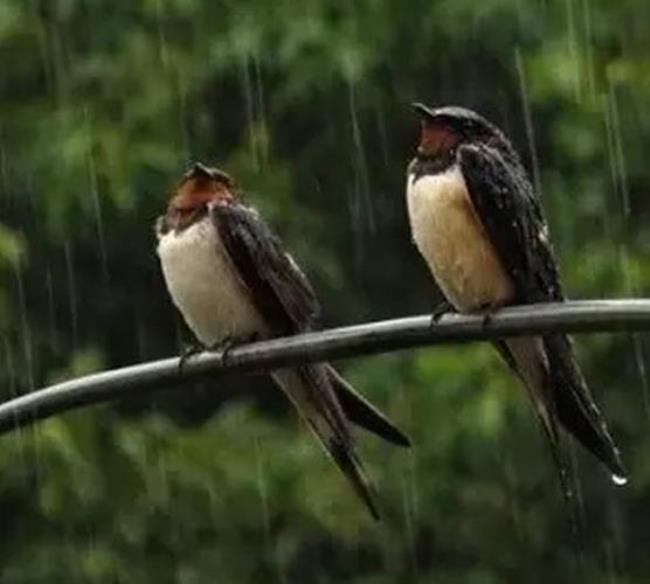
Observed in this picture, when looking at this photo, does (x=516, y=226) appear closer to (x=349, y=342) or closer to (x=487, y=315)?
(x=487, y=315)

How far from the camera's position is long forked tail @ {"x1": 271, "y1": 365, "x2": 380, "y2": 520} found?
156 inches

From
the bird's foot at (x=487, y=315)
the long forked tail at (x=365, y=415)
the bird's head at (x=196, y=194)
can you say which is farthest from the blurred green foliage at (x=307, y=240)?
the bird's foot at (x=487, y=315)

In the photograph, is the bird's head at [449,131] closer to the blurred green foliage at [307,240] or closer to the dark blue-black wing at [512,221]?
the dark blue-black wing at [512,221]

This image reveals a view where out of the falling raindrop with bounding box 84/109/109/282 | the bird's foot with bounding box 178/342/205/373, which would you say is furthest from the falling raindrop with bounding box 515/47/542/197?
the bird's foot with bounding box 178/342/205/373

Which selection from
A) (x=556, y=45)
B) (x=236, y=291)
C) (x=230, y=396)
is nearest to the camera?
(x=236, y=291)

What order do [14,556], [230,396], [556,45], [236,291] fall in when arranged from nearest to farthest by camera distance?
[236,291], [556,45], [14,556], [230,396]

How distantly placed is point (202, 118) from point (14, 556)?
1.40m

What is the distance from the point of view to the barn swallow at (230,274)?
448cm

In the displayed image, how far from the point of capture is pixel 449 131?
430cm

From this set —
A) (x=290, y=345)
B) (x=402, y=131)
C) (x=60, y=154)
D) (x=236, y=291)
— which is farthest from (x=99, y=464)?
(x=290, y=345)

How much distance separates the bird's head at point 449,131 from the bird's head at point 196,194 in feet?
1.62

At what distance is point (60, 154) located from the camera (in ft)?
26.2

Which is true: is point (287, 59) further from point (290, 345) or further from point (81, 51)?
point (290, 345)

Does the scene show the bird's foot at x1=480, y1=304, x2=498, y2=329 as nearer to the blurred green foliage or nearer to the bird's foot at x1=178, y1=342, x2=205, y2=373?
the bird's foot at x1=178, y1=342, x2=205, y2=373
